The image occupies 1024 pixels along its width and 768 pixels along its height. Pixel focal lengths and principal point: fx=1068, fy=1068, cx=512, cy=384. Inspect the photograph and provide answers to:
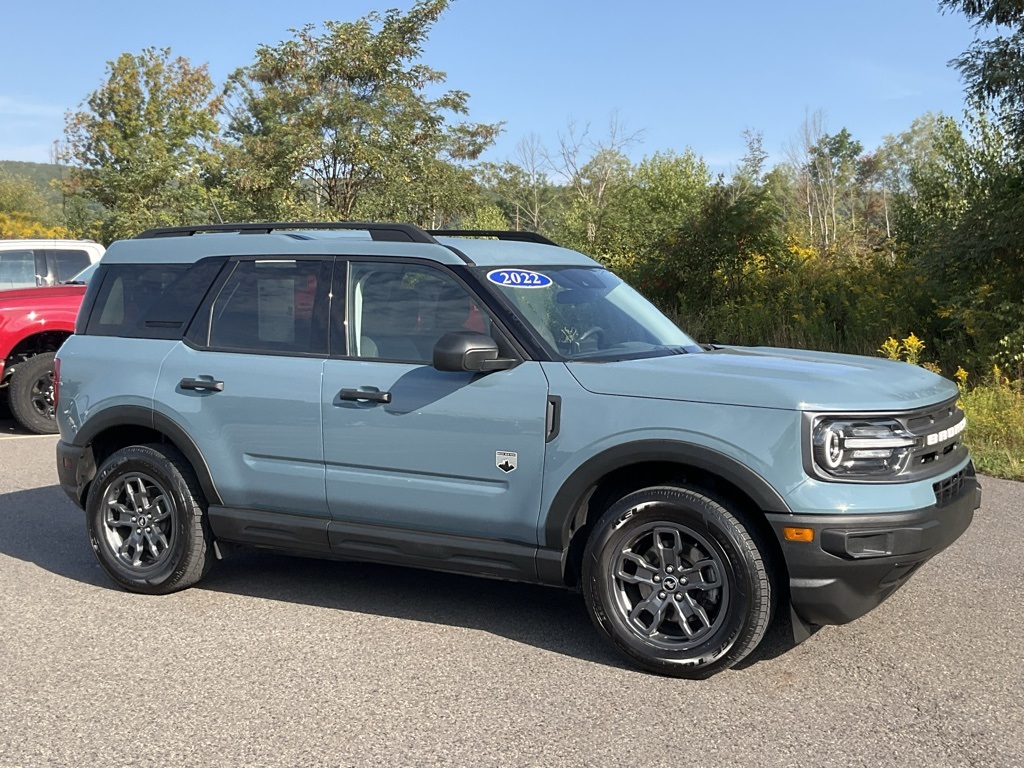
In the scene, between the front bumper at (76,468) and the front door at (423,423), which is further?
the front bumper at (76,468)

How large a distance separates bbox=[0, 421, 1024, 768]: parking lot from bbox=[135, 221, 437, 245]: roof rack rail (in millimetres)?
1854

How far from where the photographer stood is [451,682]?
4.32 m

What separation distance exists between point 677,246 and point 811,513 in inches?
621

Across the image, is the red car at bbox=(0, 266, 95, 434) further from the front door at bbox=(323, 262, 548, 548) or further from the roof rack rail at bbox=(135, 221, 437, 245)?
the front door at bbox=(323, 262, 548, 548)

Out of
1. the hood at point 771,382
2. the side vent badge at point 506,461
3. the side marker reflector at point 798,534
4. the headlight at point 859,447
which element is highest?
the hood at point 771,382

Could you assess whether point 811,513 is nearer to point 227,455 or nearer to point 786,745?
point 786,745

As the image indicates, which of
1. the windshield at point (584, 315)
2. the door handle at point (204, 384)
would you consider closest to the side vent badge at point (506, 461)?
the windshield at point (584, 315)

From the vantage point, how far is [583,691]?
166 inches

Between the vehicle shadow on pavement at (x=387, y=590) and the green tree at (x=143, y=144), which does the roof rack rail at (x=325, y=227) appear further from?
the green tree at (x=143, y=144)

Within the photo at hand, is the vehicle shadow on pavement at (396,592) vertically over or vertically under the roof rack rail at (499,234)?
under

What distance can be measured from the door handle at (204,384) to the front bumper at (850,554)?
2834mm

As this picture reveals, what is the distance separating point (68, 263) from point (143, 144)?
24.2m

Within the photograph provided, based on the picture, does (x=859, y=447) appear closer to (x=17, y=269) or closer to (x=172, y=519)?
(x=172, y=519)

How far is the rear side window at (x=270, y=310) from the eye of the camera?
5.29 m
